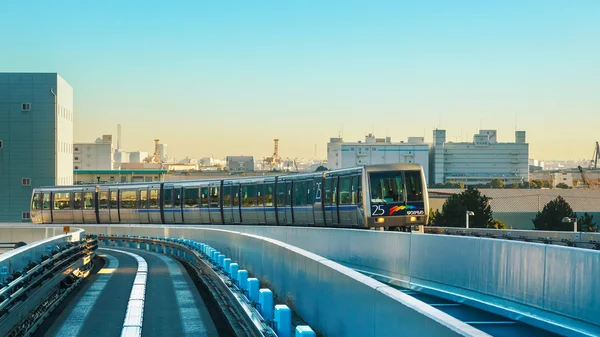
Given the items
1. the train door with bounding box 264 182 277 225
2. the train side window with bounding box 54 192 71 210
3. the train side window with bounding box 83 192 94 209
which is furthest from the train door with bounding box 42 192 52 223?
the train door with bounding box 264 182 277 225

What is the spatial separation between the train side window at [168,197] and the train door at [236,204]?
20.6 feet

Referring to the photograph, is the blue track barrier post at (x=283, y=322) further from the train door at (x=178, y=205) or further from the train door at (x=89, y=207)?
the train door at (x=89, y=207)

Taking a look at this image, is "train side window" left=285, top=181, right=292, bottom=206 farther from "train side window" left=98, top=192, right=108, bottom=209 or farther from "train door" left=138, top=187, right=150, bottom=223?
"train side window" left=98, top=192, right=108, bottom=209

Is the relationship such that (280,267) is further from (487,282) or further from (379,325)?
(379,325)

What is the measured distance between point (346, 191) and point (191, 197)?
18025mm

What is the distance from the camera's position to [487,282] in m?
15.2

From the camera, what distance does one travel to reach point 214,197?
171ft

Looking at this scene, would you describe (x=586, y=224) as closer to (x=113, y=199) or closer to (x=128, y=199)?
(x=128, y=199)

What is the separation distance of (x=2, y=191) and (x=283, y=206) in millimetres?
43056

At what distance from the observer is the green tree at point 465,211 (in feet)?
297

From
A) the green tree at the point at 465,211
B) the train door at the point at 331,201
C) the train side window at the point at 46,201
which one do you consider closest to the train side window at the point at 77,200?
the train side window at the point at 46,201

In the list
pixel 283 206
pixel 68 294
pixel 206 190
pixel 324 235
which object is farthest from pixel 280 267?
pixel 206 190

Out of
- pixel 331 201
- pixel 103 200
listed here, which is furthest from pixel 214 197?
pixel 331 201

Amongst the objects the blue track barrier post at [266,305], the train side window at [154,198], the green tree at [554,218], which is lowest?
the green tree at [554,218]
